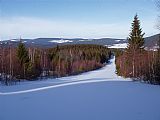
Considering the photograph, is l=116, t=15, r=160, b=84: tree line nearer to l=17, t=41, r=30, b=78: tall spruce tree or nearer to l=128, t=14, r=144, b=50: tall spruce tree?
l=128, t=14, r=144, b=50: tall spruce tree

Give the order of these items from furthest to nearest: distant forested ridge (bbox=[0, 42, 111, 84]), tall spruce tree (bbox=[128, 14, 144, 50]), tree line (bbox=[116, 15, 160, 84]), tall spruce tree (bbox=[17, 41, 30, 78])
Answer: tall spruce tree (bbox=[17, 41, 30, 78]) → distant forested ridge (bbox=[0, 42, 111, 84]) → tall spruce tree (bbox=[128, 14, 144, 50]) → tree line (bbox=[116, 15, 160, 84])

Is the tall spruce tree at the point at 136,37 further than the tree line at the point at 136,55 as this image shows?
Yes

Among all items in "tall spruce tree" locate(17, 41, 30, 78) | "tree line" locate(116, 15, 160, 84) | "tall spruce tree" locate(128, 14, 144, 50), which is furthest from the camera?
"tall spruce tree" locate(17, 41, 30, 78)

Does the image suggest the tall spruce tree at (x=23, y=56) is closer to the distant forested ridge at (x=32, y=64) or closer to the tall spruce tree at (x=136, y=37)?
the distant forested ridge at (x=32, y=64)

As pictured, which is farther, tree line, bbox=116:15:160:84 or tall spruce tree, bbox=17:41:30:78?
tall spruce tree, bbox=17:41:30:78

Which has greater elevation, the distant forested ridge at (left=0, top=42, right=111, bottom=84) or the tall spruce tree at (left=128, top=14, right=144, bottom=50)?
the tall spruce tree at (left=128, top=14, right=144, bottom=50)

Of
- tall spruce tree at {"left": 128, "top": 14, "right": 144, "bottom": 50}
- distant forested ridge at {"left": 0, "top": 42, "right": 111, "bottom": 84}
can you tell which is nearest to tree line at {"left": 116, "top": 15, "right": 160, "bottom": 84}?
tall spruce tree at {"left": 128, "top": 14, "right": 144, "bottom": 50}

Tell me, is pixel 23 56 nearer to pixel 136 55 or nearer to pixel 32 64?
pixel 32 64

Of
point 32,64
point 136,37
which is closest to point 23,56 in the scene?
point 32,64

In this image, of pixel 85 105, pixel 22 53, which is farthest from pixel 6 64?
pixel 85 105

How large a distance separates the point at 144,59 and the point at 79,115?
2888cm

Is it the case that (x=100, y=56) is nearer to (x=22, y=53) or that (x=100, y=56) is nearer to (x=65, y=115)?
(x=22, y=53)

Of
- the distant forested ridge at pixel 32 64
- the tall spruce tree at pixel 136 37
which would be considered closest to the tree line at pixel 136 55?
the tall spruce tree at pixel 136 37

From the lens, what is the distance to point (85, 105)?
43.7 ft
